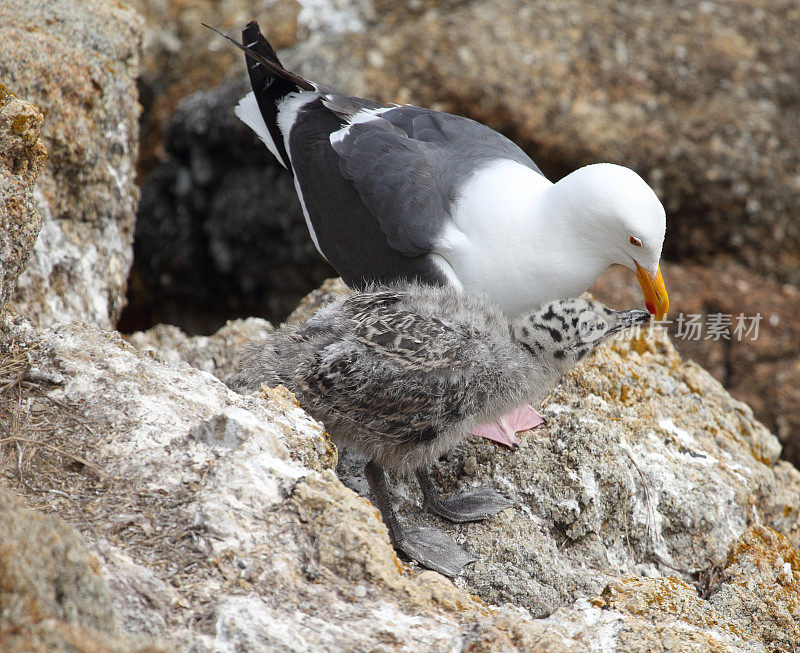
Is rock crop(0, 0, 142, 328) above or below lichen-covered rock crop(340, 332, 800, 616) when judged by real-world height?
above

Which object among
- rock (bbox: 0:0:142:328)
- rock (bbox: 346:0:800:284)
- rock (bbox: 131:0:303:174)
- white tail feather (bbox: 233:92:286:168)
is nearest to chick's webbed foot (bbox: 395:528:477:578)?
rock (bbox: 0:0:142:328)

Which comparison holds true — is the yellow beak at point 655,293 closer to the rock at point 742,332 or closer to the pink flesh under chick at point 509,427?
the pink flesh under chick at point 509,427

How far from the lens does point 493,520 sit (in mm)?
4008

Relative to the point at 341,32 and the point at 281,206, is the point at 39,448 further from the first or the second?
the point at 341,32

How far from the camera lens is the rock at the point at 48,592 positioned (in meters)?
2.00

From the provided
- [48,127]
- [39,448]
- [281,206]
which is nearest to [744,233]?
[281,206]

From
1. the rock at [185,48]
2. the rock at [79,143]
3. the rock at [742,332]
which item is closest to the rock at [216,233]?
the rock at [185,48]

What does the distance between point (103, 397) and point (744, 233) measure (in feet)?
20.1

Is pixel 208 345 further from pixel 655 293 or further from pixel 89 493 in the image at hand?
pixel 655 293

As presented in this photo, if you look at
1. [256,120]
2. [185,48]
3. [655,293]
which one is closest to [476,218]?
[655,293]

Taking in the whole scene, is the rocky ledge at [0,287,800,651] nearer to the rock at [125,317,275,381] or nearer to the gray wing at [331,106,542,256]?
the gray wing at [331,106,542,256]

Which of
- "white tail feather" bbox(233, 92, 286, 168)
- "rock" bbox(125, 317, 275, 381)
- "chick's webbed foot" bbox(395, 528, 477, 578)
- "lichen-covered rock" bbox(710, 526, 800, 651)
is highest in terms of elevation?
"white tail feather" bbox(233, 92, 286, 168)

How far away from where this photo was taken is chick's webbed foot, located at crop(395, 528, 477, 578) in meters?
3.66

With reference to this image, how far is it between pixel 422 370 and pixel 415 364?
1.5 inches
